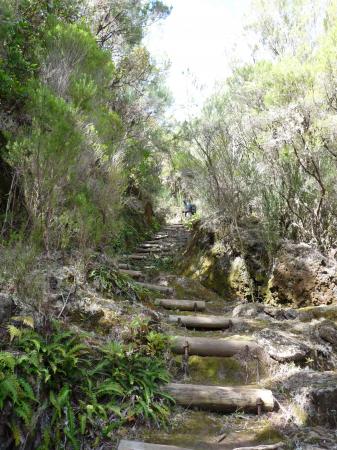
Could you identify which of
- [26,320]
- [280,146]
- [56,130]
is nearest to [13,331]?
[26,320]

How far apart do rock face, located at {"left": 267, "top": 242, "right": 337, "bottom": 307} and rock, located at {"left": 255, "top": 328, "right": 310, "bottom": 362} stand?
233 cm

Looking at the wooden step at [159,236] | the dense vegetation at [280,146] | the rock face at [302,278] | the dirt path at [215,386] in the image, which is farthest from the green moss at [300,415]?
the wooden step at [159,236]

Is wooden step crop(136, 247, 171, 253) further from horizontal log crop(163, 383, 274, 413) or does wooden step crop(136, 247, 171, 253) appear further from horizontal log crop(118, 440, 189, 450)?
horizontal log crop(118, 440, 189, 450)

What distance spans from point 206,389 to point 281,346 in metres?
1.48

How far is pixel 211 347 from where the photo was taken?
573 centimetres

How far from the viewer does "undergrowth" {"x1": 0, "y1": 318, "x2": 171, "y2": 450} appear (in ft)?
11.7

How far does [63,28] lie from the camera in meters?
7.49

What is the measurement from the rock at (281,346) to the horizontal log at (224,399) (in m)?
0.92

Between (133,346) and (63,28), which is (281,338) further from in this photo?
(63,28)

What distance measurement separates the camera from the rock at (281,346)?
5.53m

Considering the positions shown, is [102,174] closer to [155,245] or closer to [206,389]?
[206,389]

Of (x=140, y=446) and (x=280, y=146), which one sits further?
(x=280, y=146)

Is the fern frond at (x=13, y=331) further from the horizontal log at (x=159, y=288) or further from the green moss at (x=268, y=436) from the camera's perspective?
the horizontal log at (x=159, y=288)

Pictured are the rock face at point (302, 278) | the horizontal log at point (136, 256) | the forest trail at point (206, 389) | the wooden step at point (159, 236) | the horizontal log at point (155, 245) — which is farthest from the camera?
the wooden step at point (159, 236)
